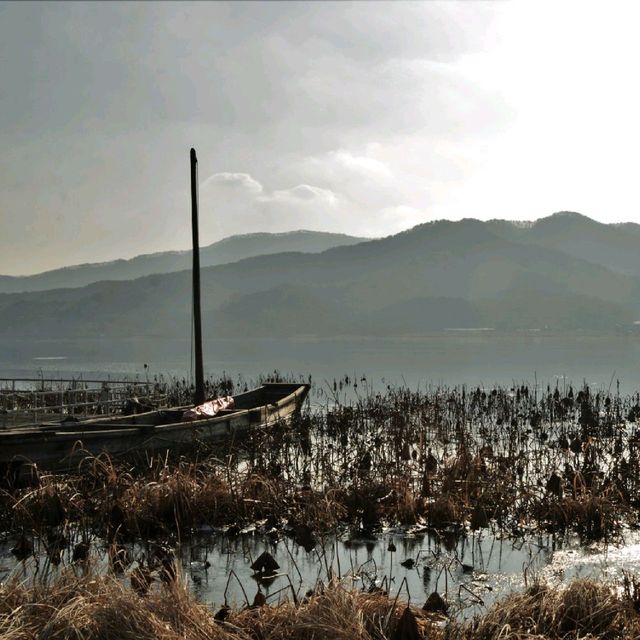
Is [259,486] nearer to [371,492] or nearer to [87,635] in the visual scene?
[371,492]

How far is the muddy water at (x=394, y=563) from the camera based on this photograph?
823 cm

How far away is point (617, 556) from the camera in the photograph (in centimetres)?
943

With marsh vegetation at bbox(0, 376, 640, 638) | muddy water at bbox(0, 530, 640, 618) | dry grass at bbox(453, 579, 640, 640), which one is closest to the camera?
dry grass at bbox(453, 579, 640, 640)

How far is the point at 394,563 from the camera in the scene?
9227mm

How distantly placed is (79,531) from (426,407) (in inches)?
620

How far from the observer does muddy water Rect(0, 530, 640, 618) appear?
27.0ft

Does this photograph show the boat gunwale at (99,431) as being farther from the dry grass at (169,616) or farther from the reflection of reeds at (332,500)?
the dry grass at (169,616)

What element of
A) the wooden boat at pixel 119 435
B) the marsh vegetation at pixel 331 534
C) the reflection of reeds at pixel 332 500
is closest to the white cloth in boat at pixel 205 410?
the wooden boat at pixel 119 435

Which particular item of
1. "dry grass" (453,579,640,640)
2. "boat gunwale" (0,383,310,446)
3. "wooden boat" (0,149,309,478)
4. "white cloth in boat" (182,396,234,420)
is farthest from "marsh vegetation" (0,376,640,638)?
"white cloth in boat" (182,396,234,420)

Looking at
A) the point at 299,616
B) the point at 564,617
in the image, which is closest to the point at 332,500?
the point at 299,616

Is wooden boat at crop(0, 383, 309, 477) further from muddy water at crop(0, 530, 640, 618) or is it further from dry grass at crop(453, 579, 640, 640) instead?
dry grass at crop(453, 579, 640, 640)

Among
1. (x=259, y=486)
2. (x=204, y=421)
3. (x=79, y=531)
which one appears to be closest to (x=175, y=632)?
(x=79, y=531)

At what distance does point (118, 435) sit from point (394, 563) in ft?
22.0

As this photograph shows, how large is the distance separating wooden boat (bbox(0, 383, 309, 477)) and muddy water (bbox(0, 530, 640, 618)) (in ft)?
8.52
